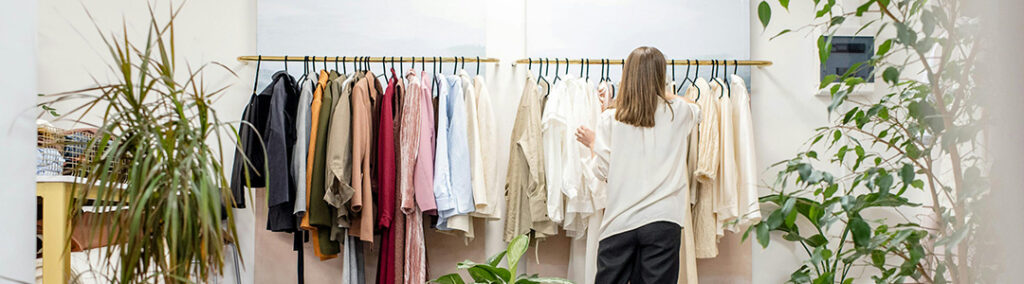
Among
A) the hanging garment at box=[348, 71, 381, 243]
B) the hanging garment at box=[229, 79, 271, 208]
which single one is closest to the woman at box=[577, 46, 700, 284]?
the hanging garment at box=[348, 71, 381, 243]

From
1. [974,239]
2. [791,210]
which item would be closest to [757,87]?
[791,210]

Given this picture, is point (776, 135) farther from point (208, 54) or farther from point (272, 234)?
point (208, 54)

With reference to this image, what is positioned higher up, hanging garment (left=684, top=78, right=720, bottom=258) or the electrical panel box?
the electrical panel box

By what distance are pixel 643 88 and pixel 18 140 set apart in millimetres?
2014

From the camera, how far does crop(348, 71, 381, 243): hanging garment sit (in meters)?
3.14

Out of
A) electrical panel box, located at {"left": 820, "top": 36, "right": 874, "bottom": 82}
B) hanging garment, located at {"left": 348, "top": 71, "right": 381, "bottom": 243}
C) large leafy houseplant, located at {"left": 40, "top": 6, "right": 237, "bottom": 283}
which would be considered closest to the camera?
large leafy houseplant, located at {"left": 40, "top": 6, "right": 237, "bottom": 283}

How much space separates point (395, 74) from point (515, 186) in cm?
71

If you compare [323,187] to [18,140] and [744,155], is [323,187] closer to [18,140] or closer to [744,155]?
[744,155]

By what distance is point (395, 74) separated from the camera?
3350 millimetres

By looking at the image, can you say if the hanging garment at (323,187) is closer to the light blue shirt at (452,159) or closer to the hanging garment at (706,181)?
the light blue shirt at (452,159)

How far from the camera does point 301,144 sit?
321 centimetres

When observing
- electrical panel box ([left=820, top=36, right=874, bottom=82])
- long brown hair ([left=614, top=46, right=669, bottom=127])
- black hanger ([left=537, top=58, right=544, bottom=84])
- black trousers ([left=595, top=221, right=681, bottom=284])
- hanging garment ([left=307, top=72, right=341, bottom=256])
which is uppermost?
electrical panel box ([left=820, top=36, right=874, bottom=82])

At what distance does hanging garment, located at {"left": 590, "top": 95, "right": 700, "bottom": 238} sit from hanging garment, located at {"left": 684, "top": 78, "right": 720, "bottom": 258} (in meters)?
0.49

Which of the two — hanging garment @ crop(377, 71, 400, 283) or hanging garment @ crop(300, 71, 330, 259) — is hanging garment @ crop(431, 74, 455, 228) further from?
hanging garment @ crop(300, 71, 330, 259)
